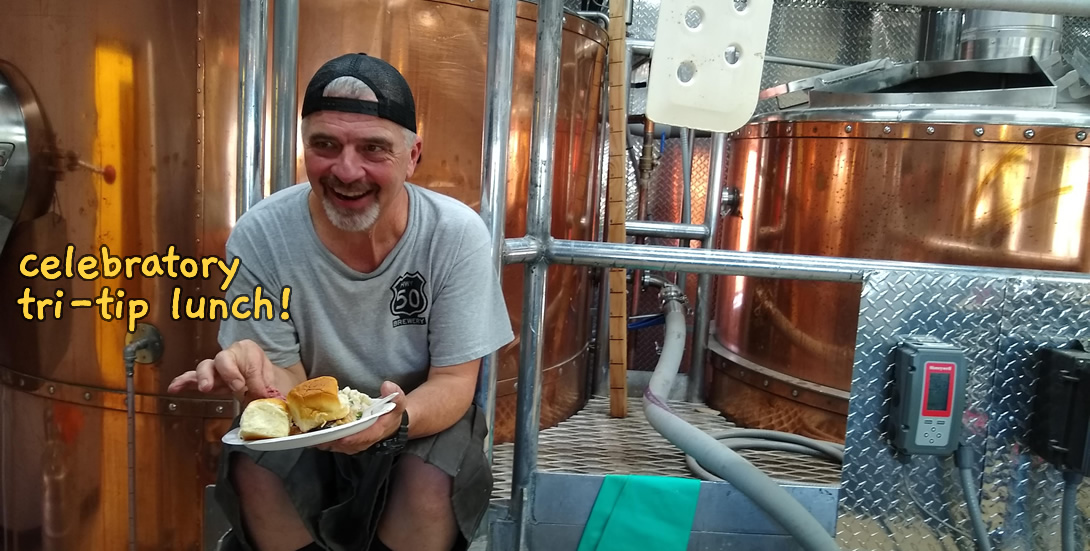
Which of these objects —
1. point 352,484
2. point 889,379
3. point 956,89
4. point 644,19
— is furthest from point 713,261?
point 644,19

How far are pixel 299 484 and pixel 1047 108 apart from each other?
8.63 ft

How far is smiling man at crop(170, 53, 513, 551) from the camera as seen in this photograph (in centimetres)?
142

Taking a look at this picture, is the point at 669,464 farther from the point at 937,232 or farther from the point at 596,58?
the point at 596,58

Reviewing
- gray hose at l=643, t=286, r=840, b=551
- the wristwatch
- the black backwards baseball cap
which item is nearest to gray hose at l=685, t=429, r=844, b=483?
gray hose at l=643, t=286, r=840, b=551

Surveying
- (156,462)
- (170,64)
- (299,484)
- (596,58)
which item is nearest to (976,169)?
(596,58)

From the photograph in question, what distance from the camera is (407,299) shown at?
5.04 ft

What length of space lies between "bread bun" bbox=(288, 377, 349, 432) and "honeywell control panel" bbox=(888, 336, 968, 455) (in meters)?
1.31

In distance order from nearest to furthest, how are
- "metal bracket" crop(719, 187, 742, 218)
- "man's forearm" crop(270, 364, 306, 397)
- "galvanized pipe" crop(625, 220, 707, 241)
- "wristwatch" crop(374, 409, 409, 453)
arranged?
"wristwatch" crop(374, 409, 409, 453) → "man's forearm" crop(270, 364, 306, 397) → "metal bracket" crop(719, 187, 742, 218) → "galvanized pipe" crop(625, 220, 707, 241)

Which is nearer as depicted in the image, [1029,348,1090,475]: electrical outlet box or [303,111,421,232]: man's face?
[303,111,421,232]: man's face

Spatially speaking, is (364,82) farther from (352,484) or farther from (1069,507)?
(1069,507)

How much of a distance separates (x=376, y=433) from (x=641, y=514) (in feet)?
3.34

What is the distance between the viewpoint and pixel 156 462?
89.8 inches

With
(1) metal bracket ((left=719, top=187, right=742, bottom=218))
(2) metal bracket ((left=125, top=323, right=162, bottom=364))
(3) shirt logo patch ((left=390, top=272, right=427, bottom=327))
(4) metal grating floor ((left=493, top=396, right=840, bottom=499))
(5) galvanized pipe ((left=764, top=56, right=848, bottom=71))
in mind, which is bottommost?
(4) metal grating floor ((left=493, top=396, right=840, bottom=499))

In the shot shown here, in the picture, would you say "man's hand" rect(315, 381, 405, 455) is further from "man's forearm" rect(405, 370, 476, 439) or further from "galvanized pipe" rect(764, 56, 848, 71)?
"galvanized pipe" rect(764, 56, 848, 71)
